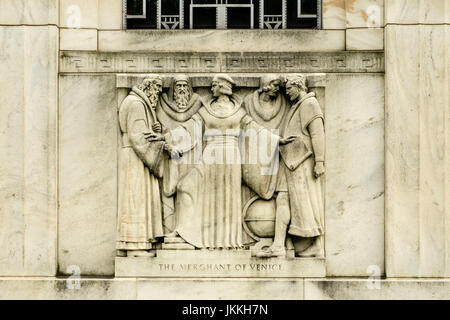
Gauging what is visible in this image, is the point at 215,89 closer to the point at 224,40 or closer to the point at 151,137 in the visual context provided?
the point at 224,40

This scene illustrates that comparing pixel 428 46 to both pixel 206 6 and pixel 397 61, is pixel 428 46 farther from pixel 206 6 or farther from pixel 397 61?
pixel 206 6

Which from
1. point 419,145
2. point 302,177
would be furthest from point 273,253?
point 419,145

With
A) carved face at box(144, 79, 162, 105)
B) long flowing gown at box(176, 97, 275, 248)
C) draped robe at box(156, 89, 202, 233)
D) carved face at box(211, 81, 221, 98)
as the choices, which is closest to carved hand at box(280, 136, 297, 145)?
long flowing gown at box(176, 97, 275, 248)

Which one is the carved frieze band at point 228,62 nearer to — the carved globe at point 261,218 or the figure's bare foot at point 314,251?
the carved globe at point 261,218

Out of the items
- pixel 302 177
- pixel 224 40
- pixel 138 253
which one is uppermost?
pixel 224 40

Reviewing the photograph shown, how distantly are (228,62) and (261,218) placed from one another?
7.86 ft

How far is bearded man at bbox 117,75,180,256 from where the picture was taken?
534 inches

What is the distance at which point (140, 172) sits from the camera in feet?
44.7

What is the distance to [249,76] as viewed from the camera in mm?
13820

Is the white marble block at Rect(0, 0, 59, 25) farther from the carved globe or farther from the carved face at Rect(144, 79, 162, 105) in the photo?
the carved globe

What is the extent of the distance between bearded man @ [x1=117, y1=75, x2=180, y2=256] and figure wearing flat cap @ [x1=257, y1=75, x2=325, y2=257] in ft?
5.63

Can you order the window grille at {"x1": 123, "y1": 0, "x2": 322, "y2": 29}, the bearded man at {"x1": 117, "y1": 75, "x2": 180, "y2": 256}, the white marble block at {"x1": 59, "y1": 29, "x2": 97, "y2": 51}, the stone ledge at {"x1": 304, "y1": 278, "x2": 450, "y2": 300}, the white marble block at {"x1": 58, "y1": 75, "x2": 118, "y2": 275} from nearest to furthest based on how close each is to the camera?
the stone ledge at {"x1": 304, "y1": 278, "x2": 450, "y2": 300}
the bearded man at {"x1": 117, "y1": 75, "x2": 180, "y2": 256}
the white marble block at {"x1": 58, "y1": 75, "x2": 118, "y2": 275}
the white marble block at {"x1": 59, "y1": 29, "x2": 97, "y2": 51}
the window grille at {"x1": 123, "y1": 0, "x2": 322, "y2": 29}

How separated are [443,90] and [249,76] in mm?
2874

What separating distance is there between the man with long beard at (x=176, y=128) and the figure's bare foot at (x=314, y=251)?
1.98 metres
